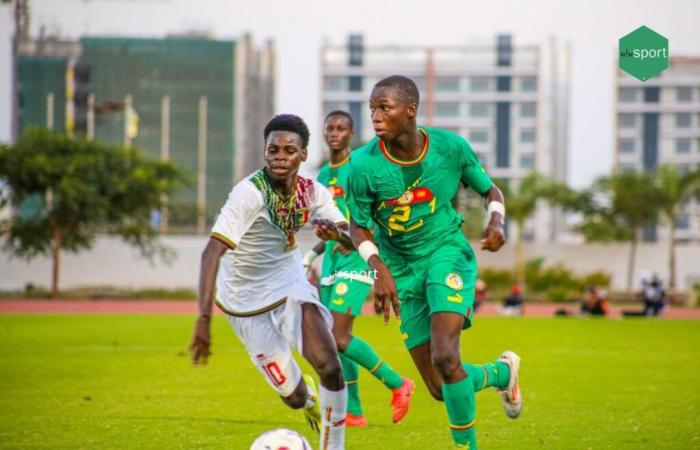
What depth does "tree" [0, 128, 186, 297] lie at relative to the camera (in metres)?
49.9

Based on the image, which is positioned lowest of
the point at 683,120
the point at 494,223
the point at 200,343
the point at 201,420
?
the point at 201,420

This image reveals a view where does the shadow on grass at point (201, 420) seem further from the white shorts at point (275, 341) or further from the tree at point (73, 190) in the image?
the tree at point (73, 190)

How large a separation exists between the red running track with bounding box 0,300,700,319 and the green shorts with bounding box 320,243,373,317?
29341 mm

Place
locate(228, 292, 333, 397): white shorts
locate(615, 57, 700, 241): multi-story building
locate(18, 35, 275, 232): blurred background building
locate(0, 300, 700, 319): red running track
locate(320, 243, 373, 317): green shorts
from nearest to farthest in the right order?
1. locate(228, 292, 333, 397): white shorts
2. locate(320, 243, 373, 317): green shorts
3. locate(0, 300, 700, 319): red running track
4. locate(615, 57, 700, 241): multi-story building
5. locate(18, 35, 275, 232): blurred background building

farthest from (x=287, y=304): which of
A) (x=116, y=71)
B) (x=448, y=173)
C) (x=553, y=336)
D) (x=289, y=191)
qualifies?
(x=116, y=71)

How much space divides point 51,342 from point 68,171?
91.9 ft

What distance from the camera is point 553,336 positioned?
25.5 m

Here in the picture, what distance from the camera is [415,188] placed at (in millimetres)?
8055

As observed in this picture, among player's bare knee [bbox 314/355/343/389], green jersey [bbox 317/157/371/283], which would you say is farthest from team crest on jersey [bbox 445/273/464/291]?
green jersey [bbox 317/157/371/283]

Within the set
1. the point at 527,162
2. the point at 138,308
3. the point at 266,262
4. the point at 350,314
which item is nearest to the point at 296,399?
the point at 266,262

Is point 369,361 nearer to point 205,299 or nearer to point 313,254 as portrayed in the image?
point 313,254

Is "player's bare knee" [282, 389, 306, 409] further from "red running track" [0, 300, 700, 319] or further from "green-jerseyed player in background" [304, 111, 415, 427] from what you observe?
"red running track" [0, 300, 700, 319]

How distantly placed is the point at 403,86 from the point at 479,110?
4429 inches

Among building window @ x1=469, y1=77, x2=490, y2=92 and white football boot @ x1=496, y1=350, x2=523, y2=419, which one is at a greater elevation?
building window @ x1=469, y1=77, x2=490, y2=92
